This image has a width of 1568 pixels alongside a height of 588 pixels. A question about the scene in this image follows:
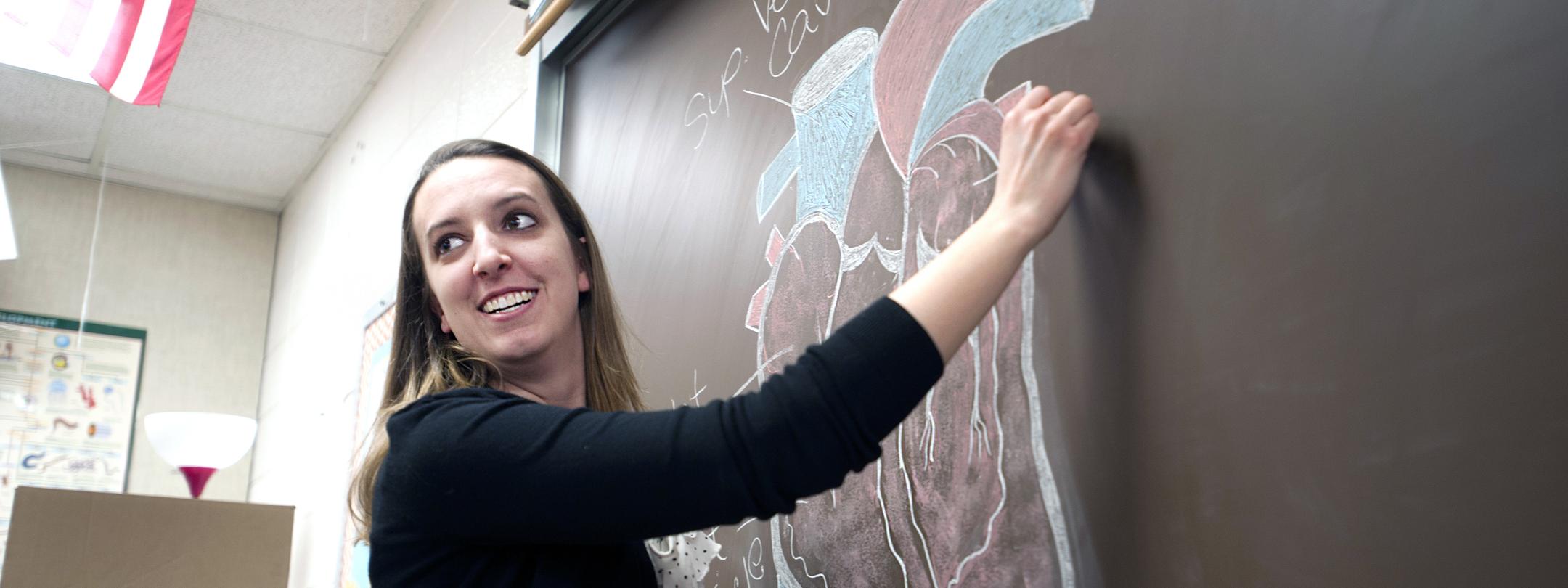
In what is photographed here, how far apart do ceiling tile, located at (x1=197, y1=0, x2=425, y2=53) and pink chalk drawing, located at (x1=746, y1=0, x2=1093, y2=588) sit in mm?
1992

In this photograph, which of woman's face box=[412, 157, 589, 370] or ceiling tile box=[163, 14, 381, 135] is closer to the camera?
woman's face box=[412, 157, 589, 370]

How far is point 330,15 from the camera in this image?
2824mm

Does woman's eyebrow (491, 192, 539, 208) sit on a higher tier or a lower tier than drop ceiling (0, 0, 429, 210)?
lower

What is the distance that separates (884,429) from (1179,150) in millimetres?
254

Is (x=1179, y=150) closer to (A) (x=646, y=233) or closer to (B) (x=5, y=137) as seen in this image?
(A) (x=646, y=233)

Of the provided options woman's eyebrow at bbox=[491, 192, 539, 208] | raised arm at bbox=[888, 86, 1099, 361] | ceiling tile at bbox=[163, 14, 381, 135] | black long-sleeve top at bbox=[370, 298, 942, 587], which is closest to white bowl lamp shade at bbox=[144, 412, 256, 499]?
ceiling tile at bbox=[163, 14, 381, 135]

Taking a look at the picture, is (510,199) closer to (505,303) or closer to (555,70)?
(505,303)

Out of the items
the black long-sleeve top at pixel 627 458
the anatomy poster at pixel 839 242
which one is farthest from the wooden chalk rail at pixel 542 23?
the black long-sleeve top at pixel 627 458

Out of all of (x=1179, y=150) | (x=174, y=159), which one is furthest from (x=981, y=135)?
(x=174, y=159)

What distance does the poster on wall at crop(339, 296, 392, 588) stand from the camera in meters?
2.44

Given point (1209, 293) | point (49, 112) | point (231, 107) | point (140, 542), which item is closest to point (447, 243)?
point (1209, 293)

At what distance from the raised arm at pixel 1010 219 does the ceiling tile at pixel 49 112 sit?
125 inches

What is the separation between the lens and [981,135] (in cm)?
88

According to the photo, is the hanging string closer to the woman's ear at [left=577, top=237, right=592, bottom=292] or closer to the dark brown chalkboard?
the woman's ear at [left=577, top=237, right=592, bottom=292]
